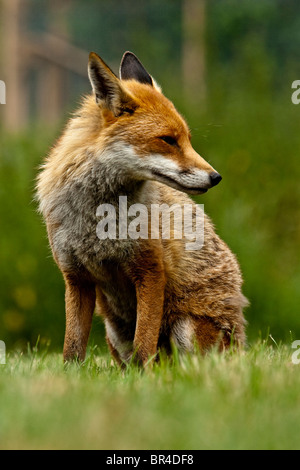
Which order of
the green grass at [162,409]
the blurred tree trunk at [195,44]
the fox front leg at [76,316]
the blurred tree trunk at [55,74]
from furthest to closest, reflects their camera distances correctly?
the blurred tree trunk at [55,74], the blurred tree trunk at [195,44], the fox front leg at [76,316], the green grass at [162,409]

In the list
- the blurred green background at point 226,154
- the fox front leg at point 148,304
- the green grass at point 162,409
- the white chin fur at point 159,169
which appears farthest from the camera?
the blurred green background at point 226,154

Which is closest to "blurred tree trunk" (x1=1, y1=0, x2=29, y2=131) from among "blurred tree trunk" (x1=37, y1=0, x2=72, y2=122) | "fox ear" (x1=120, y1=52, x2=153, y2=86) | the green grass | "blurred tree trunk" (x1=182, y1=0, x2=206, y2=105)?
"blurred tree trunk" (x1=37, y1=0, x2=72, y2=122)

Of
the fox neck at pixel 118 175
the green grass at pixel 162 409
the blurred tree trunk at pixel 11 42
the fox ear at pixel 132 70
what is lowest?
the green grass at pixel 162 409

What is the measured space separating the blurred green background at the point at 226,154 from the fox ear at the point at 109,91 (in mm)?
952

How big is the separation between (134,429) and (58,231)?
201 cm

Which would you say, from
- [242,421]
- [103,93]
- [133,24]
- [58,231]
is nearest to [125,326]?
[58,231]

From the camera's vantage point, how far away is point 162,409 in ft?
10.1

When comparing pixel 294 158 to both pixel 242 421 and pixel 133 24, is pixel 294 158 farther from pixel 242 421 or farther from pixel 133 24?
pixel 242 421

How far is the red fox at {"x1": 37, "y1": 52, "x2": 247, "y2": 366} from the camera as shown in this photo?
435 cm

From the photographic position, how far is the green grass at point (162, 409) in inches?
108

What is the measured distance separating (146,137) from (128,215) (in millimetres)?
513

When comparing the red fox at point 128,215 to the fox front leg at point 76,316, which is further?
the fox front leg at point 76,316

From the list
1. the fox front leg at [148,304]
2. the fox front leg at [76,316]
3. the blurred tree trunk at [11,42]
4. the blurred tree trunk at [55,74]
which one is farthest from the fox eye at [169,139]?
the blurred tree trunk at [55,74]

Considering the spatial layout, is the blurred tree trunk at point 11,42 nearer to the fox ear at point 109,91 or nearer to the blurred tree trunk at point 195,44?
the blurred tree trunk at point 195,44
